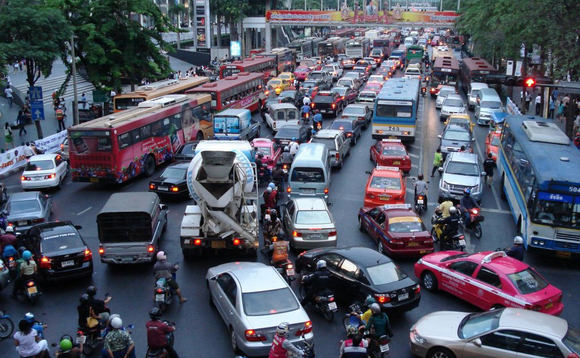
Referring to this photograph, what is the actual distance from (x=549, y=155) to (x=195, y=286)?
465 inches

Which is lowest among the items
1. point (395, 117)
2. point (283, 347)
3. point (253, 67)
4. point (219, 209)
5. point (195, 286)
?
point (195, 286)

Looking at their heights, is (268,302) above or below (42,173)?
above

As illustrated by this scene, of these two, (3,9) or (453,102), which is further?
(453,102)

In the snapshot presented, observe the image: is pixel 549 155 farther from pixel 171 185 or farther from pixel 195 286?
pixel 171 185

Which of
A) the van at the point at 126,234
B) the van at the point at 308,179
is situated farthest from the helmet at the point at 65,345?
the van at the point at 308,179

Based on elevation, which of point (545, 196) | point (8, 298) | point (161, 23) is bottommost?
point (8, 298)

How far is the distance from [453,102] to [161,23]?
66.6 feet

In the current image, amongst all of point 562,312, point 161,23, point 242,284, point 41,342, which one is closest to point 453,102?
point 161,23

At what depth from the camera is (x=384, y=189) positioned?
20.9 metres

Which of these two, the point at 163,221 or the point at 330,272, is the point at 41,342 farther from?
the point at 163,221

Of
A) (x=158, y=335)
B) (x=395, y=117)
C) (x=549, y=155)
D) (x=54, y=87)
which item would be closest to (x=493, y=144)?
(x=395, y=117)

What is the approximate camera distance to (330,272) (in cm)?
1386

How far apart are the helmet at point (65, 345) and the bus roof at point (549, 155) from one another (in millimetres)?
12893

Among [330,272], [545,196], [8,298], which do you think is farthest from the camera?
[545,196]
